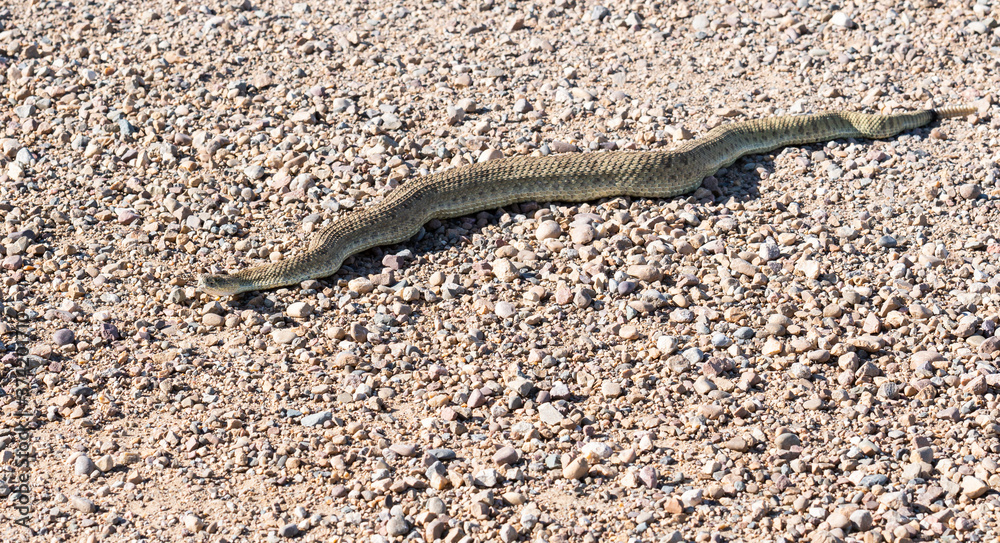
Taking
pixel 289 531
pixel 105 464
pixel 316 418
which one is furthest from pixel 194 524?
pixel 316 418

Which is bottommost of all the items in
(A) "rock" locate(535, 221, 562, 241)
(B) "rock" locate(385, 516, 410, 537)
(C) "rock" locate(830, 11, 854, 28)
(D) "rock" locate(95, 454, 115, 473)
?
(B) "rock" locate(385, 516, 410, 537)

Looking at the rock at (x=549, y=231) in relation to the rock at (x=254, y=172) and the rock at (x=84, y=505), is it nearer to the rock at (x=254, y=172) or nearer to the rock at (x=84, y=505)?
the rock at (x=254, y=172)

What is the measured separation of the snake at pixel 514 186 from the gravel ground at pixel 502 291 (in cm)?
15

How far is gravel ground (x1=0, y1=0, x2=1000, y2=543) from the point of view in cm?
562

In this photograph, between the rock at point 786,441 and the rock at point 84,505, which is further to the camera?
the rock at point 786,441

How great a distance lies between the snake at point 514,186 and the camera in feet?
25.2

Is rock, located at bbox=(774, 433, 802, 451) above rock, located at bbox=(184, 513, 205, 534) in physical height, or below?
above

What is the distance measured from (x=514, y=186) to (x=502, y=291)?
124cm

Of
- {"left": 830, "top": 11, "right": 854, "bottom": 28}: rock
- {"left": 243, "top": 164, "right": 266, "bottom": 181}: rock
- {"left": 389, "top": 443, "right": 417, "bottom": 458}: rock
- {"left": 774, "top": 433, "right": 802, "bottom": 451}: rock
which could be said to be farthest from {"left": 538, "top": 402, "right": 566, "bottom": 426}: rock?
{"left": 830, "top": 11, "right": 854, "bottom": 28}: rock

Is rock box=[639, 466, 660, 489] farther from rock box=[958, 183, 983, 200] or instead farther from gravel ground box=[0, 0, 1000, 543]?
rock box=[958, 183, 983, 200]

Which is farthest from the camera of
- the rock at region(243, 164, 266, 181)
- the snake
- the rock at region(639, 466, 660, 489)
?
the rock at region(243, 164, 266, 181)

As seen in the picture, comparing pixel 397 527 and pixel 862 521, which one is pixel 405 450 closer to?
pixel 397 527

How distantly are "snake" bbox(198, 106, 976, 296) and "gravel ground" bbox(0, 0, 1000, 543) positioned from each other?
0.15 m

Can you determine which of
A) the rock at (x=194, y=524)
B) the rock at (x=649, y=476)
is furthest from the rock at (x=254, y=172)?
the rock at (x=649, y=476)
